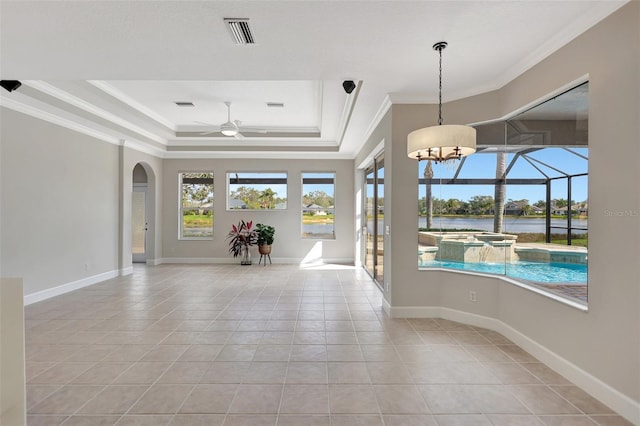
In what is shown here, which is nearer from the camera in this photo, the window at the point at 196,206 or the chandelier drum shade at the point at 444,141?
the chandelier drum shade at the point at 444,141

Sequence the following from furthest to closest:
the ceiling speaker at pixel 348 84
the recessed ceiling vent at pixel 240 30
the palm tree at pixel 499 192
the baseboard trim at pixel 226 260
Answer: the baseboard trim at pixel 226 260, the palm tree at pixel 499 192, the ceiling speaker at pixel 348 84, the recessed ceiling vent at pixel 240 30

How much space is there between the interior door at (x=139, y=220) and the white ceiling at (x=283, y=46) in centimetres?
330


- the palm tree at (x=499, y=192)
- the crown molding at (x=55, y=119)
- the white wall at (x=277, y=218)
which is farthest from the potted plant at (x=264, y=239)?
the palm tree at (x=499, y=192)

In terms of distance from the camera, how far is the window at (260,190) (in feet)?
Result: 26.9

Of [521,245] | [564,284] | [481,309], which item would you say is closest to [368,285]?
[481,309]

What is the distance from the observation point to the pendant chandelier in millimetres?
2484

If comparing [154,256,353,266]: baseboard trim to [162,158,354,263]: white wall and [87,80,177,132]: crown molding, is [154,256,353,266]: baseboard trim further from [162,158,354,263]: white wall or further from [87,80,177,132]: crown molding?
[87,80,177,132]: crown molding

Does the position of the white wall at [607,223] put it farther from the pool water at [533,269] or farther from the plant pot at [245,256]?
the plant pot at [245,256]

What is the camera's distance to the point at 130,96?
16.6 ft

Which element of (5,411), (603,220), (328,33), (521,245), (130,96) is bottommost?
(5,411)

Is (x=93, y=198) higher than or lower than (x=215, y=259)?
higher

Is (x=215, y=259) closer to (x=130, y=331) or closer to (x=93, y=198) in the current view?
(x=93, y=198)

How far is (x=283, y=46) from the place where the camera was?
110 inches

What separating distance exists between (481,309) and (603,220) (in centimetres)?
178
